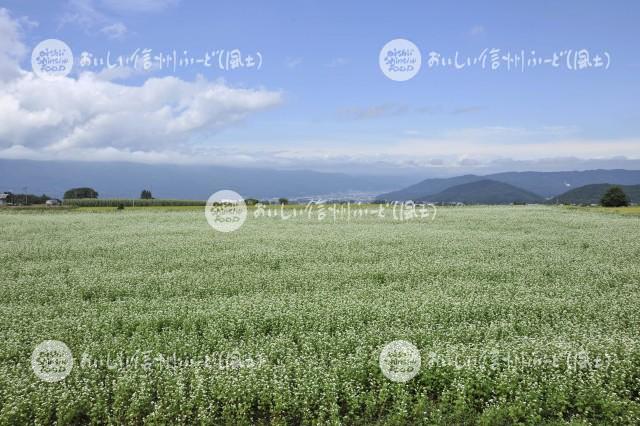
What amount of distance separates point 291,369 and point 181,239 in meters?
19.7

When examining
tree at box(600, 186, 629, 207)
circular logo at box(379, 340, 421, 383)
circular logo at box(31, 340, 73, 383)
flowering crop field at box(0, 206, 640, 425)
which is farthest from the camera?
tree at box(600, 186, 629, 207)

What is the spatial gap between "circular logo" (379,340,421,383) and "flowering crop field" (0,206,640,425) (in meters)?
0.12

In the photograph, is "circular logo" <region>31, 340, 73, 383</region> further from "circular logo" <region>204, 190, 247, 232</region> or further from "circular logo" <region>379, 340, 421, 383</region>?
"circular logo" <region>204, 190, 247, 232</region>

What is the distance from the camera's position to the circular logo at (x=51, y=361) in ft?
26.3

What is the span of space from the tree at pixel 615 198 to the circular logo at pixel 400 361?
86.1 metres

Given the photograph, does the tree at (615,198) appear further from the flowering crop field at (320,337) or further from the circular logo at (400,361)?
the circular logo at (400,361)

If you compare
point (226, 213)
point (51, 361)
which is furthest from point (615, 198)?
point (51, 361)

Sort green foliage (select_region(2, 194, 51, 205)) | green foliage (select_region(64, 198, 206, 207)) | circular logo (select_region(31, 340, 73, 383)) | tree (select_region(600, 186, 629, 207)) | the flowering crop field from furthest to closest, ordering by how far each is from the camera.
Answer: tree (select_region(600, 186, 629, 207)) < green foliage (select_region(2, 194, 51, 205)) < green foliage (select_region(64, 198, 206, 207)) < circular logo (select_region(31, 340, 73, 383)) < the flowering crop field

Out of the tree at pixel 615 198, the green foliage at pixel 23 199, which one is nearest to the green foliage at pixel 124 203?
the green foliage at pixel 23 199

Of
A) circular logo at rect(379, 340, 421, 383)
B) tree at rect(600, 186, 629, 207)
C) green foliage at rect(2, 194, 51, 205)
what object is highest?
green foliage at rect(2, 194, 51, 205)

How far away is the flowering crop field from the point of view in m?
7.22

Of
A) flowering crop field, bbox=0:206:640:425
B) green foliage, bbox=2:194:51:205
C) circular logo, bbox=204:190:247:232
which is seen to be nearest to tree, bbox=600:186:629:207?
circular logo, bbox=204:190:247:232

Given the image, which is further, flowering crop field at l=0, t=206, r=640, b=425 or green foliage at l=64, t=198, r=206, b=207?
green foliage at l=64, t=198, r=206, b=207

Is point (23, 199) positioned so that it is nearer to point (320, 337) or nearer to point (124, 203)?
point (124, 203)
